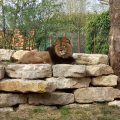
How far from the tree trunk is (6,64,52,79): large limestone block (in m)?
1.53

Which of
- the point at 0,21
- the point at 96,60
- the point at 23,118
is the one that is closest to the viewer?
the point at 23,118

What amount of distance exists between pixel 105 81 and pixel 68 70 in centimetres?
86

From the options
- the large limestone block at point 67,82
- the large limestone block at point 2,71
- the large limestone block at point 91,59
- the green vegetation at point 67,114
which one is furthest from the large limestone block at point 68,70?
the large limestone block at point 2,71

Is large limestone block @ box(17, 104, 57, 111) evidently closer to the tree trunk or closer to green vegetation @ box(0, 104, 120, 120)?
green vegetation @ box(0, 104, 120, 120)

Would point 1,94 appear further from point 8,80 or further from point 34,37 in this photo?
point 34,37

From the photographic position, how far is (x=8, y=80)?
24.5 feet

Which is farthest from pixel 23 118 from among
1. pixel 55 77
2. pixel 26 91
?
pixel 55 77

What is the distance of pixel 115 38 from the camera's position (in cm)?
841

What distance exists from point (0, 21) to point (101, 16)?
3.15 meters

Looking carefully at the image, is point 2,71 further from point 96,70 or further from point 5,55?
point 96,70

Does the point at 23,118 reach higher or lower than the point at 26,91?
lower

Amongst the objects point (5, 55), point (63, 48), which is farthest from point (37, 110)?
point (5, 55)

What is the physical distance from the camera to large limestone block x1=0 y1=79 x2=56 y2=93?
283 inches

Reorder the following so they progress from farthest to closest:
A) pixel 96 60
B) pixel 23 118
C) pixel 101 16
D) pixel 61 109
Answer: pixel 101 16 < pixel 96 60 < pixel 61 109 < pixel 23 118
